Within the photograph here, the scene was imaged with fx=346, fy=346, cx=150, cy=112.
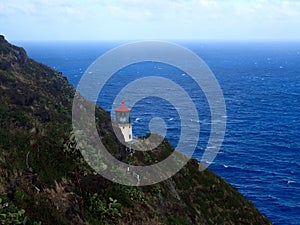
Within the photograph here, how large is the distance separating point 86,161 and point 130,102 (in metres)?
102

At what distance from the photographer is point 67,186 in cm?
2064

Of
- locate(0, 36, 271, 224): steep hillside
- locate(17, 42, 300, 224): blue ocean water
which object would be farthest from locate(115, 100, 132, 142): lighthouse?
locate(17, 42, 300, 224): blue ocean water

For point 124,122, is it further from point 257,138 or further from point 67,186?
point 257,138

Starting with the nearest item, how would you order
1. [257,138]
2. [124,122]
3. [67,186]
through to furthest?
[67,186], [124,122], [257,138]

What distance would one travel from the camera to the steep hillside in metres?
18.2

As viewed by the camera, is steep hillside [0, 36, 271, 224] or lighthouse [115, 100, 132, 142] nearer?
steep hillside [0, 36, 271, 224]

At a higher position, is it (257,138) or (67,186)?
(67,186)

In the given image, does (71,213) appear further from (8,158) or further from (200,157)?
(200,157)

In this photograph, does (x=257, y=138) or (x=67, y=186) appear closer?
(x=67, y=186)

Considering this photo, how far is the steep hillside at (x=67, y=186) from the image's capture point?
18.2 meters

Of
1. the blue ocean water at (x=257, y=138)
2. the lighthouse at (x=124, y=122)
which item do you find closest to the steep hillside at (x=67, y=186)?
the lighthouse at (x=124, y=122)

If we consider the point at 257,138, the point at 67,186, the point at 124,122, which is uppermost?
the point at 67,186

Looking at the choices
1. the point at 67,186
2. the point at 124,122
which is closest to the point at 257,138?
the point at 124,122

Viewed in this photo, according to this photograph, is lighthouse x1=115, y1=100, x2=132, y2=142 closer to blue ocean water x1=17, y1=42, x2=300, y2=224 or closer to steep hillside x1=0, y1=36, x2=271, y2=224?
steep hillside x1=0, y1=36, x2=271, y2=224
